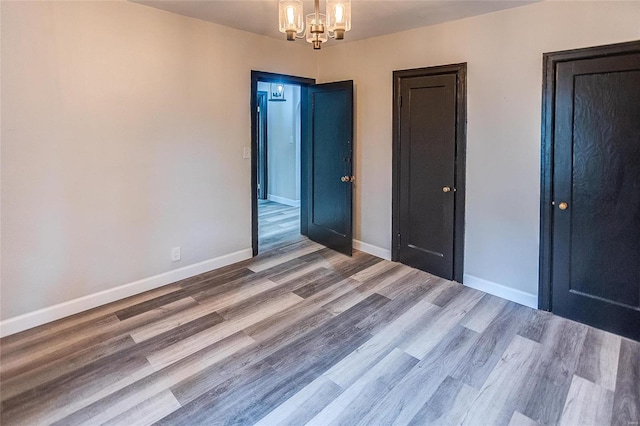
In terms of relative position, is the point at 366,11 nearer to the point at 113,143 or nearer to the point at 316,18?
the point at 316,18

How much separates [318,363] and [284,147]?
18.8 ft

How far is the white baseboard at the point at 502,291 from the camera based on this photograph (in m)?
3.17

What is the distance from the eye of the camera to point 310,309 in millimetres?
3100

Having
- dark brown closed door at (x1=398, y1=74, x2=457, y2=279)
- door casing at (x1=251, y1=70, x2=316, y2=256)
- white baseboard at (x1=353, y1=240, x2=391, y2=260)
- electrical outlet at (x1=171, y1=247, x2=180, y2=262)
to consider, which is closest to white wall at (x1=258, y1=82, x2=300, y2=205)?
door casing at (x1=251, y1=70, x2=316, y2=256)

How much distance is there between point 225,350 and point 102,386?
728 mm

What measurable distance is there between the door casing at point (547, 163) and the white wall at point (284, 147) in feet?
15.7

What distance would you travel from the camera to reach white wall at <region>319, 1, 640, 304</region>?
2.76 meters

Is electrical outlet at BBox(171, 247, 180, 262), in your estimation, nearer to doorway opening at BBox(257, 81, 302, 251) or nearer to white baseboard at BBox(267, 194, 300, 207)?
doorway opening at BBox(257, 81, 302, 251)

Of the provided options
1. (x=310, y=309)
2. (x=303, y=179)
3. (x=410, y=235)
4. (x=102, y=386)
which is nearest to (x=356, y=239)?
(x=410, y=235)

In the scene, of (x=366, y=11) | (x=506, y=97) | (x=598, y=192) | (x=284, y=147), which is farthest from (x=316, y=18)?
(x=284, y=147)

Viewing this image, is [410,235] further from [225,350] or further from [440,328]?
[225,350]

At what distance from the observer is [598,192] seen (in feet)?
8.98

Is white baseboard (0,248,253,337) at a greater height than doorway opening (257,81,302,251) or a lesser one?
lesser

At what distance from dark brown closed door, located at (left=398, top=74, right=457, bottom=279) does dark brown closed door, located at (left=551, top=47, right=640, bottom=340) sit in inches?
35.7
